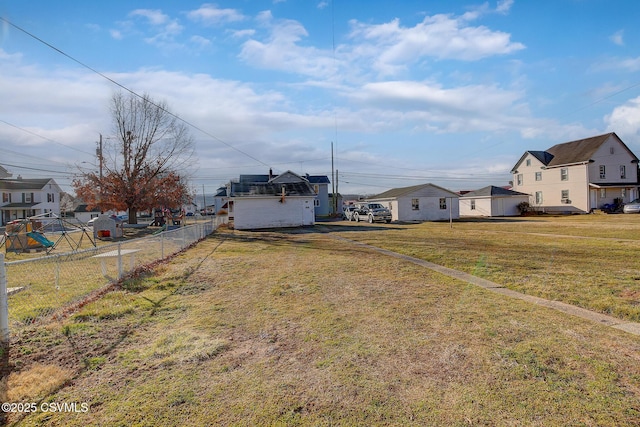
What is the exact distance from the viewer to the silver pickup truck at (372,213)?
33938 millimetres

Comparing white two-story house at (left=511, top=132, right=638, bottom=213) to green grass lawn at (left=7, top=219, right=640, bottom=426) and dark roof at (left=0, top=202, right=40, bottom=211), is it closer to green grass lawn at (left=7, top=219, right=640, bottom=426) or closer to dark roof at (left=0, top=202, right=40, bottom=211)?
green grass lawn at (left=7, top=219, right=640, bottom=426)

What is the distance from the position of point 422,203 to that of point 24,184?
57.3 m

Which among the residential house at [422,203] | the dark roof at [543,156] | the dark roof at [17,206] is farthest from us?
the dark roof at [17,206]

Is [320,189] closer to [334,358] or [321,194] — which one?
[321,194]

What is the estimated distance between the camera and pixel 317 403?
3348 millimetres

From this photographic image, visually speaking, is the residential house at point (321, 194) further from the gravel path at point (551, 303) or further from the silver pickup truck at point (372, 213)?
the gravel path at point (551, 303)

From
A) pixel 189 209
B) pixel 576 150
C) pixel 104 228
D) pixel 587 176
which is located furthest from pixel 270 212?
pixel 189 209

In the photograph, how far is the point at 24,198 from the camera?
2114 inches

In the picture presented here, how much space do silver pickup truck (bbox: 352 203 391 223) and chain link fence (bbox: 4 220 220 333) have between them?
21.7 metres

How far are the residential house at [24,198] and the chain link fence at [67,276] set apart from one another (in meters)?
50.3

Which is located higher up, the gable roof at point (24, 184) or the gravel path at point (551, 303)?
the gable roof at point (24, 184)

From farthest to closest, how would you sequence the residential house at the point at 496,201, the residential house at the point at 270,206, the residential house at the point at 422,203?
the residential house at the point at 496,201 < the residential house at the point at 422,203 < the residential house at the point at 270,206

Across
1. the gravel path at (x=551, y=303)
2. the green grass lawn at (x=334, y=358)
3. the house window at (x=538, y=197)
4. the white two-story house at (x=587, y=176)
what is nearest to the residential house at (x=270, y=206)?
the gravel path at (x=551, y=303)

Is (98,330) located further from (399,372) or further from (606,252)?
(606,252)
